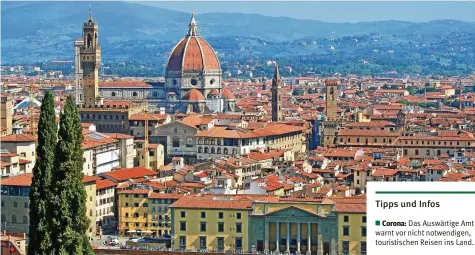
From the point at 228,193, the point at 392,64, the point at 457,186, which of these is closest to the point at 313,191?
the point at 228,193

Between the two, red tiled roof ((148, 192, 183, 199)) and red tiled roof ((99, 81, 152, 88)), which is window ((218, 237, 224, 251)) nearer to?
red tiled roof ((148, 192, 183, 199))

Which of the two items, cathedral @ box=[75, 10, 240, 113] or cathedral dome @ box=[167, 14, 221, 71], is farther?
cathedral dome @ box=[167, 14, 221, 71]

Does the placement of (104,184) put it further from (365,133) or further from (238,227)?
(365,133)

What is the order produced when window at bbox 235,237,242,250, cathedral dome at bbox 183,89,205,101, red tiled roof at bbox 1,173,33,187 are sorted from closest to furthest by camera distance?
window at bbox 235,237,242,250, red tiled roof at bbox 1,173,33,187, cathedral dome at bbox 183,89,205,101

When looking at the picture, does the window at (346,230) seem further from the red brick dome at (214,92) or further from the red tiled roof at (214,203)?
the red brick dome at (214,92)

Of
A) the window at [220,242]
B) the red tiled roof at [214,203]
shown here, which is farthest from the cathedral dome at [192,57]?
the window at [220,242]

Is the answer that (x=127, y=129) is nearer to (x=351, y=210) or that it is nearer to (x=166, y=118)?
(x=166, y=118)

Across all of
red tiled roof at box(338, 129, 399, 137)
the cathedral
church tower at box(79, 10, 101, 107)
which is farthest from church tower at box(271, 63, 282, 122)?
church tower at box(79, 10, 101, 107)

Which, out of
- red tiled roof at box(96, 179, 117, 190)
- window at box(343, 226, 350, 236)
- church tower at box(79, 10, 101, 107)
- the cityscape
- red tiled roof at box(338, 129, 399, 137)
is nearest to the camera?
the cityscape
